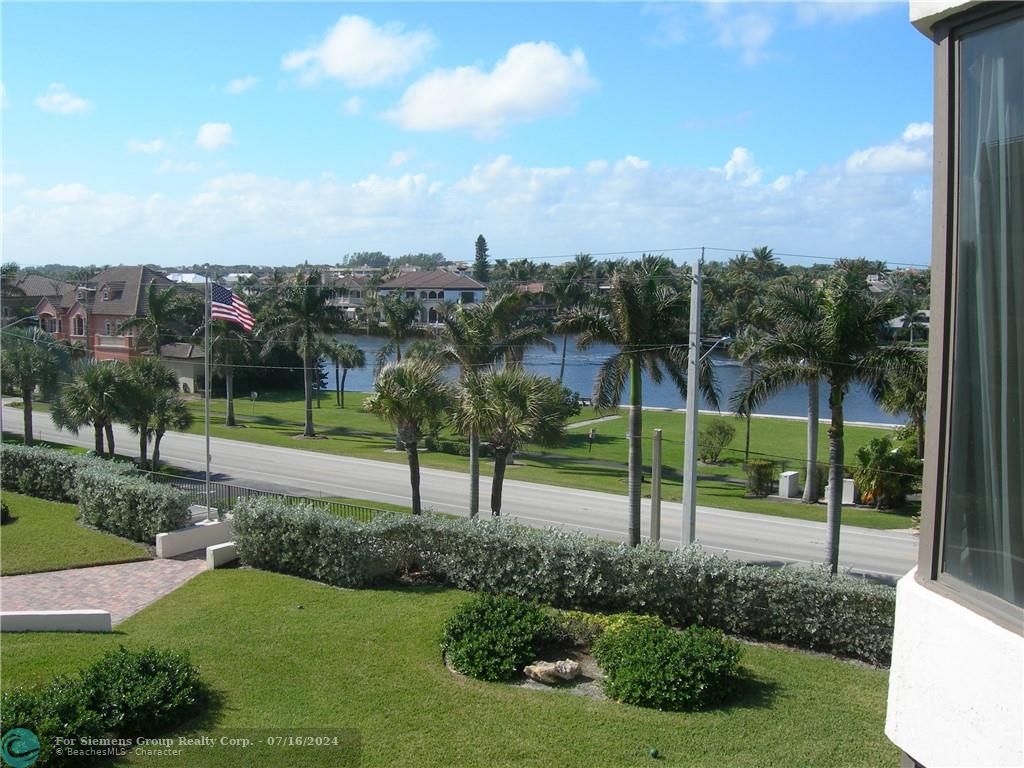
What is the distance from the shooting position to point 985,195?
359 cm

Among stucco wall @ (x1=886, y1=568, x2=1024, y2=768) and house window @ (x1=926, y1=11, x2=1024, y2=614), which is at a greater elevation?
house window @ (x1=926, y1=11, x2=1024, y2=614)

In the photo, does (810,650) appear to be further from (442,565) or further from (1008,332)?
(1008,332)

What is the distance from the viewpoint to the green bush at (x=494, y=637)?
1171 cm

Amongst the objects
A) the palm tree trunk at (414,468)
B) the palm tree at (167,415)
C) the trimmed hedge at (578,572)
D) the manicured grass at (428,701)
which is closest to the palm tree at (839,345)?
the trimmed hedge at (578,572)

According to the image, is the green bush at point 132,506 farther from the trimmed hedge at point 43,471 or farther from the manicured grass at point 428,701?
the manicured grass at point 428,701

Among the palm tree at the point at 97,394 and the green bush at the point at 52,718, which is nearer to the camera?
the green bush at the point at 52,718

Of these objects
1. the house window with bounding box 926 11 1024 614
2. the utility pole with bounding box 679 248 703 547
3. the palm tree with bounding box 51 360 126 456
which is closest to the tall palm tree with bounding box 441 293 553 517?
the utility pole with bounding box 679 248 703 547

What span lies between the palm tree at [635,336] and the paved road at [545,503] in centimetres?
439

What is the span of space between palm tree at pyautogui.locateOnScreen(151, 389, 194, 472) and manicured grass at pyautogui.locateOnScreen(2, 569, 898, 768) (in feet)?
59.8

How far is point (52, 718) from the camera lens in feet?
29.2

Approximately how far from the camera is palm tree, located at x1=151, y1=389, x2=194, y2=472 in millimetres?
31719

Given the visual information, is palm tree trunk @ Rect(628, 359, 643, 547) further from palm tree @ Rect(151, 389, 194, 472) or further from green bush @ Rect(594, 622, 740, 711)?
palm tree @ Rect(151, 389, 194, 472)

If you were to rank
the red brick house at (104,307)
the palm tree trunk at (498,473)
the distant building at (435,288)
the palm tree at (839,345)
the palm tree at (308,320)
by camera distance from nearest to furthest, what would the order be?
the palm tree at (839,345) → the palm tree trunk at (498,473) → the palm tree at (308,320) → the red brick house at (104,307) → the distant building at (435,288)

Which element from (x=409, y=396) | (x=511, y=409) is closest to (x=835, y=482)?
(x=511, y=409)
